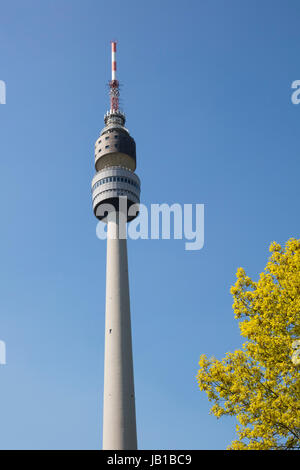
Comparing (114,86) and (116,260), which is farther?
(114,86)

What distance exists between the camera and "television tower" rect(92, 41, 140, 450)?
6400cm

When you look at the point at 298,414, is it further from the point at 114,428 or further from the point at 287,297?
the point at 114,428

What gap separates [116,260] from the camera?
77.6 meters

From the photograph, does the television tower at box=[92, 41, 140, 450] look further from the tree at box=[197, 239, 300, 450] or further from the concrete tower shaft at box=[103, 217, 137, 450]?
the tree at box=[197, 239, 300, 450]

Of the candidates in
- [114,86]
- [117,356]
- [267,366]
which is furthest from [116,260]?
[267,366]

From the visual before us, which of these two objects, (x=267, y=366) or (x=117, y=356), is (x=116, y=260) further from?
(x=267, y=366)

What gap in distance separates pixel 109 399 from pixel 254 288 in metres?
46.4

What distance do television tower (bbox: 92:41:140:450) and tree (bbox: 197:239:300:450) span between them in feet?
145

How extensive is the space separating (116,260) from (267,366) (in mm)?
56431

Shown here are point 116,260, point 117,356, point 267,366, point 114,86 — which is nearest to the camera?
point 267,366

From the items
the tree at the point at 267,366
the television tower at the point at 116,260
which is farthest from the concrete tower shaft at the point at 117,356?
the tree at the point at 267,366
